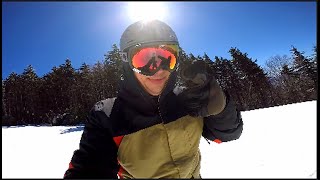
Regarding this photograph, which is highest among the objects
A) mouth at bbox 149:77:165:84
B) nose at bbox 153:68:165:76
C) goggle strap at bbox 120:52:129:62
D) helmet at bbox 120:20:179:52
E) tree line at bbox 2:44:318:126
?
tree line at bbox 2:44:318:126

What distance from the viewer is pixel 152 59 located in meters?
2.40

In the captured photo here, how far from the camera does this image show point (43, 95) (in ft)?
175

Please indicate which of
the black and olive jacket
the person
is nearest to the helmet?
the person

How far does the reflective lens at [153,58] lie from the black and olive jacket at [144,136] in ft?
0.69

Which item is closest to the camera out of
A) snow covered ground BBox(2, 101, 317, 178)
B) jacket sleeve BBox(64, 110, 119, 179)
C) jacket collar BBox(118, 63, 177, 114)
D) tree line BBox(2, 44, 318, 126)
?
jacket sleeve BBox(64, 110, 119, 179)

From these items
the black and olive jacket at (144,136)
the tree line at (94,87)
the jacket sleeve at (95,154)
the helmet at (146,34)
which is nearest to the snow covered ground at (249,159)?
the black and olive jacket at (144,136)

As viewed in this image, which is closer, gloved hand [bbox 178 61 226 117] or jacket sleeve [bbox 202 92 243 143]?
gloved hand [bbox 178 61 226 117]

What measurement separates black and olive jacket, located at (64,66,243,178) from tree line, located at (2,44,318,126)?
4241cm

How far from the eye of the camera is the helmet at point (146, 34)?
8.30ft

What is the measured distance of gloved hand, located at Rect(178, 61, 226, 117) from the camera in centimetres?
195

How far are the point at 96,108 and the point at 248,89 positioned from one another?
55.5 meters

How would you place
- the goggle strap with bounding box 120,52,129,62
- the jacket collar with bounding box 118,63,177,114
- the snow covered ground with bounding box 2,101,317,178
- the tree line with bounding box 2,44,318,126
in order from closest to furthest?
the jacket collar with bounding box 118,63,177,114, the goggle strap with bounding box 120,52,129,62, the snow covered ground with bounding box 2,101,317,178, the tree line with bounding box 2,44,318,126

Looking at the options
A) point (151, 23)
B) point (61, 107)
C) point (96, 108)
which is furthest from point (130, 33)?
point (61, 107)

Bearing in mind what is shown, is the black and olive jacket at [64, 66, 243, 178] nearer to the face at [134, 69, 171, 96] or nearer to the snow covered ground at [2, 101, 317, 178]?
the face at [134, 69, 171, 96]
